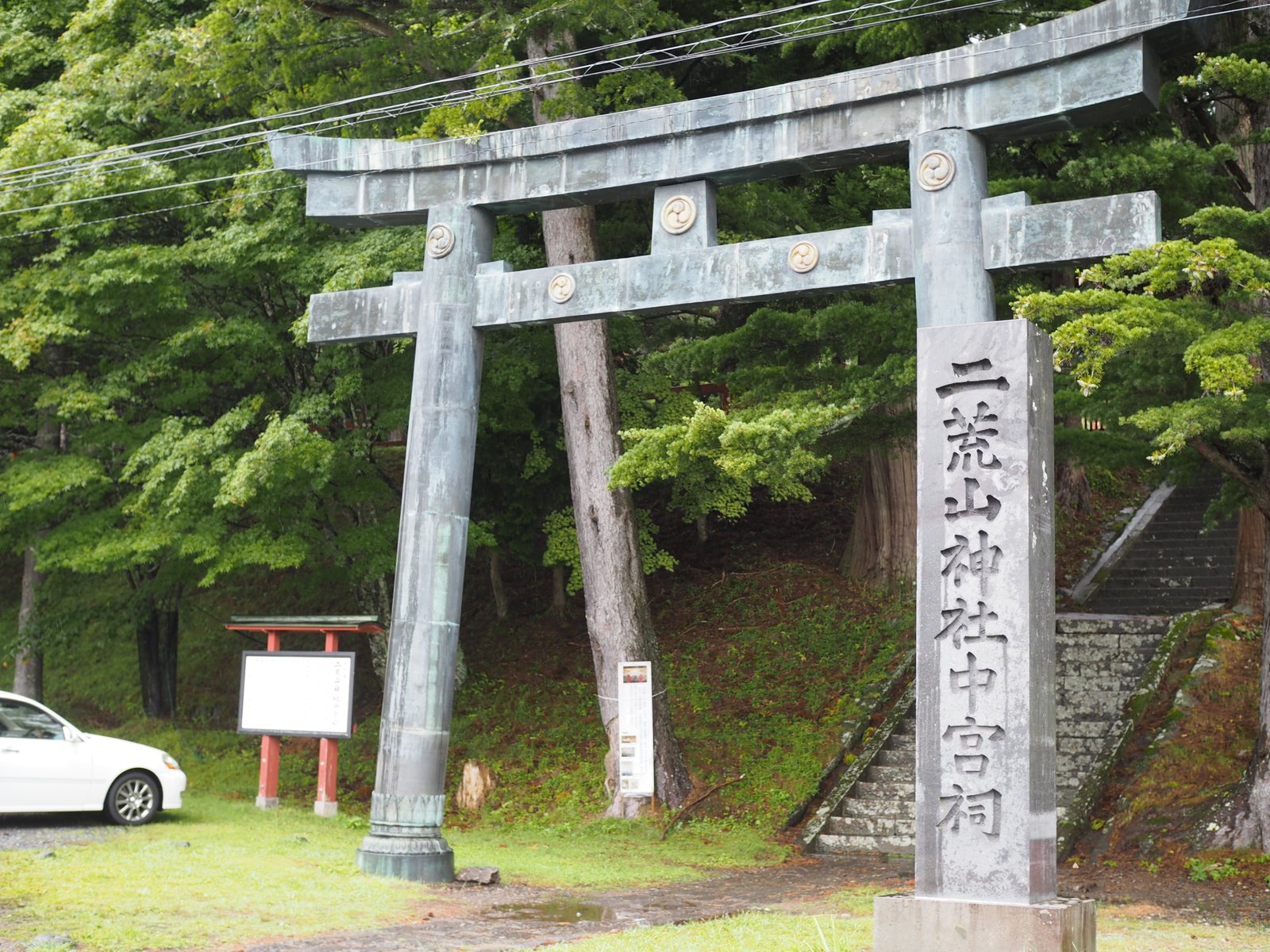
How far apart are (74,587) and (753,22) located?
42.4ft

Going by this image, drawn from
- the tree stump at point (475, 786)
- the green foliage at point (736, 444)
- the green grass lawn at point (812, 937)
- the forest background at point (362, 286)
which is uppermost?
the forest background at point (362, 286)

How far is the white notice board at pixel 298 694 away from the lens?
48.1 feet

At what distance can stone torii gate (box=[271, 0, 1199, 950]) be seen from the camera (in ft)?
22.6

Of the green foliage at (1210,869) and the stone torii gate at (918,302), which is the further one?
the green foliage at (1210,869)

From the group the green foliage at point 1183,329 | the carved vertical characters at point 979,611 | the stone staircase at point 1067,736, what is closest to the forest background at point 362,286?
the green foliage at point 1183,329

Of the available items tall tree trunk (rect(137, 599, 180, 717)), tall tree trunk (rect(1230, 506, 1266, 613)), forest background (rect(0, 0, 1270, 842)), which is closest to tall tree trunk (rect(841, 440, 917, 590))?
forest background (rect(0, 0, 1270, 842))

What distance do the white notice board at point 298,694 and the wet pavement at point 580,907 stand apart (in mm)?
4548

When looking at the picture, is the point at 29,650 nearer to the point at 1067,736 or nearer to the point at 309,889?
the point at 309,889

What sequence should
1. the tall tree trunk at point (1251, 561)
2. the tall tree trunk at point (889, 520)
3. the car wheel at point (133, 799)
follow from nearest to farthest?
1. the car wheel at point (133, 799)
2. the tall tree trunk at point (1251, 561)
3. the tall tree trunk at point (889, 520)

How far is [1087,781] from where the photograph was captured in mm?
13180

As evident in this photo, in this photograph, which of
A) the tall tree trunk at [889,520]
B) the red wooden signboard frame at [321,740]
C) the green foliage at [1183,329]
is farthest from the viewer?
the tall tree trunk at [889,520]

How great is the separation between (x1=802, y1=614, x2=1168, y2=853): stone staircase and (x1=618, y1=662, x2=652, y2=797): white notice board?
1.92 meters

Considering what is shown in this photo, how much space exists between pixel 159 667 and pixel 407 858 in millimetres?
11255

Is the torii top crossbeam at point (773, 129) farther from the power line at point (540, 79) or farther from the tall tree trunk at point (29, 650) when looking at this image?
the tall tree trunk at point (29, 650)
